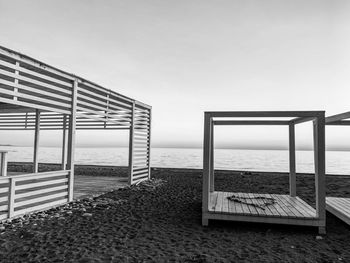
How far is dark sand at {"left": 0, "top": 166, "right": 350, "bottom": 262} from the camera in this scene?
3.20 m

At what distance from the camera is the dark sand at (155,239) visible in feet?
10.5

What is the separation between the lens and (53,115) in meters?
9.88

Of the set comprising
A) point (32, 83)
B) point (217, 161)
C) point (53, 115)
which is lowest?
point (217, 161)

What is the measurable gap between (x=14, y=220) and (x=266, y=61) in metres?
11.0

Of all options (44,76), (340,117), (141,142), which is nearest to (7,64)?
(44,76)

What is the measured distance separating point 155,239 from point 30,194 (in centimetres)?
297

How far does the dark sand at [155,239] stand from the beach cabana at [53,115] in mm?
558

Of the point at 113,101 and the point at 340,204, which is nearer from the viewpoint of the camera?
the point at 340,204

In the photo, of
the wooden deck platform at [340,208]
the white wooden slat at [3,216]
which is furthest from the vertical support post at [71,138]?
the wooden deck platform at [340,208]

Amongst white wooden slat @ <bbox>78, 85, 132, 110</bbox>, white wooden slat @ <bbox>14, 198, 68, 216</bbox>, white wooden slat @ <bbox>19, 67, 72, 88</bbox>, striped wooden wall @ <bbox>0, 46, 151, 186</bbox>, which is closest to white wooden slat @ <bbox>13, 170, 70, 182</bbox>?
white wooden slat @ <bbox>14, 198, 68, 216</bbox>

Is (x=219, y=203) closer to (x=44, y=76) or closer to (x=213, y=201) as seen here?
(x=213, y=201)

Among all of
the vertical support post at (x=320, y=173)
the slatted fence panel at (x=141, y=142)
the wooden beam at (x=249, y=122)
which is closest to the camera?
the vertical support post at (x=320, y=173)

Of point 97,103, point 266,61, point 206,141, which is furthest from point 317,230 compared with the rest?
point 266,61

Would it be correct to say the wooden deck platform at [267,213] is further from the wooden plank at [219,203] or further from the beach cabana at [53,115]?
the beach cabana at [53,115]
